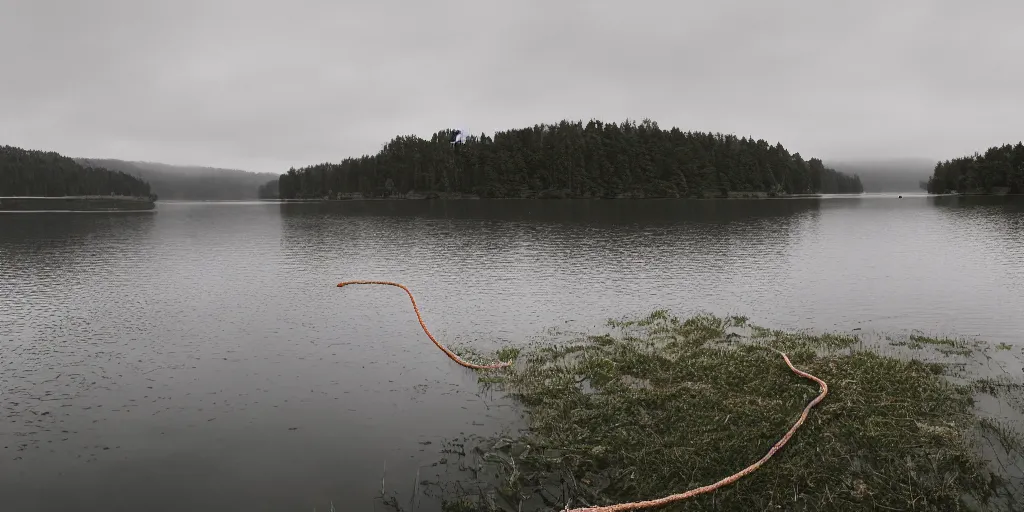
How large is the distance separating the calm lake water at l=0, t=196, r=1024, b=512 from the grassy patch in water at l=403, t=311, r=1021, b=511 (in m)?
3.00

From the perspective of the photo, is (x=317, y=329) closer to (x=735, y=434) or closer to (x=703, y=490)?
(x=735, y=434)

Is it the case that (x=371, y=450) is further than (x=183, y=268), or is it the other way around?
(x=183, y=268)

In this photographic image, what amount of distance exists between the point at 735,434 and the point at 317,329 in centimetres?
2572

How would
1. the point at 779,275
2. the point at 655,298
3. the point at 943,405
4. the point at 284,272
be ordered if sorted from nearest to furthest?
the point at 943,405, the point at 655,298, the point at 779,275, the point at 284,272

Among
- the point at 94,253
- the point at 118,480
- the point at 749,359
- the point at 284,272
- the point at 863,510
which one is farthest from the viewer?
the point at 94,253

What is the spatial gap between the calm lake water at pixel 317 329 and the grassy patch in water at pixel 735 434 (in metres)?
3.00

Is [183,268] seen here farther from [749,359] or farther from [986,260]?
[986,260]

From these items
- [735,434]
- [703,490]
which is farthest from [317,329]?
[703,490]

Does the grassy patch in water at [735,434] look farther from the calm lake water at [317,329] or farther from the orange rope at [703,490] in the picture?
the calm lake water at [317,329]

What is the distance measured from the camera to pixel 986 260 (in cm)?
5831

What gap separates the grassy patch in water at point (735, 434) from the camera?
14.6 meters

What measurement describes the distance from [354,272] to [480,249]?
2190 cm

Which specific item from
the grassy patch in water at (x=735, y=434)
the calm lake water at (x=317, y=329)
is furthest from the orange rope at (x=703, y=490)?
the calm lake water at (x=317, y=329)

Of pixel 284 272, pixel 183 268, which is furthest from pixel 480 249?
pixel 183 268
